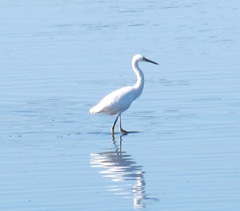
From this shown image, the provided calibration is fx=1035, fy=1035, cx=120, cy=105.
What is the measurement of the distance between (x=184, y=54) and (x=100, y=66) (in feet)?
6.91

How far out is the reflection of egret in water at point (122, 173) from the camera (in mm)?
12141

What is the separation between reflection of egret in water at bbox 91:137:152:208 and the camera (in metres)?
12.1

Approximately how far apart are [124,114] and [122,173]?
4.63 meters

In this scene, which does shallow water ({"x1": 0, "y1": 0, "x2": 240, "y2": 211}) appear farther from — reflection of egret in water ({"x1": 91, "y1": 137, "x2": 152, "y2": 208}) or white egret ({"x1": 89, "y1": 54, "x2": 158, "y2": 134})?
white egret ({"x1": 89, "y1": 54, "x2": 158, "y2": 134})

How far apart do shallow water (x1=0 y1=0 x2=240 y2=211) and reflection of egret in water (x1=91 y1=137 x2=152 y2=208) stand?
16mm

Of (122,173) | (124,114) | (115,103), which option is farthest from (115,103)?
(122,173)

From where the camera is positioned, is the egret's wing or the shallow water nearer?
the shallow water

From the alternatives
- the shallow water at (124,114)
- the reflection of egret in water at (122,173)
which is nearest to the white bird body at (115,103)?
the shallow water at (124,114)

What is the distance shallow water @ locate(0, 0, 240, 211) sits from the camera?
12234 millimetres

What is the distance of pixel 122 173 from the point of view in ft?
43.5

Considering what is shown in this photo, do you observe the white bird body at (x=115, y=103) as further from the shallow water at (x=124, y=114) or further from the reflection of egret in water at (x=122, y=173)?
the reflection of egret in water at (x=122, y=173)

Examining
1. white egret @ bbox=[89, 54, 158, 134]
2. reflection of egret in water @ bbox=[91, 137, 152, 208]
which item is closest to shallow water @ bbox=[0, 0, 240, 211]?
reflection of egret in water @ bbox=[91, 137, 152, 208]

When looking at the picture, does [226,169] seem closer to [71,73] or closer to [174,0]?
[71,73]

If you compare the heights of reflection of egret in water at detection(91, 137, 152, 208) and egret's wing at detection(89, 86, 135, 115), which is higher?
reflection of egret in water at detection(91, 137, 152, 208)
